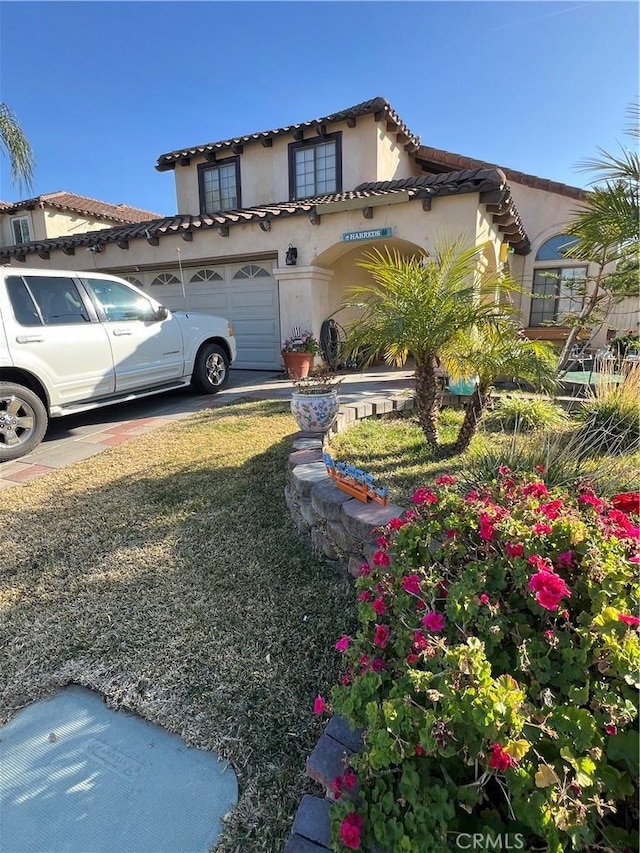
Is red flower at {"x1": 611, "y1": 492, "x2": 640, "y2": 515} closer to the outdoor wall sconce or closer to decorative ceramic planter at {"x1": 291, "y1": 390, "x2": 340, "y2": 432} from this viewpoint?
decorative ceramic planter at {"x1": 291, "y1": 390, "x2": 340, "y2": 432}

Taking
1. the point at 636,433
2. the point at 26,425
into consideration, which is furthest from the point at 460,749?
the point at 26,425

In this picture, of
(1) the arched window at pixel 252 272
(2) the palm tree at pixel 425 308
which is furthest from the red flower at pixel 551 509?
(1) the arched window at pixel 252 272

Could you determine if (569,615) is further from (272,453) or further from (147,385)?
(147,385)

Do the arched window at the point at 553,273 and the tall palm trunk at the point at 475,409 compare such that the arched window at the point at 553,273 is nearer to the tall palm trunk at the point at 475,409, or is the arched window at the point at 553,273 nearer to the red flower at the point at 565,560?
the tall palm trunk at the point at 475,409

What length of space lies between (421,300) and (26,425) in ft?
14.1

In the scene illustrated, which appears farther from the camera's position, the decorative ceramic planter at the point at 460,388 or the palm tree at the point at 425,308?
the decorative ceramic planter at the point at 460,388

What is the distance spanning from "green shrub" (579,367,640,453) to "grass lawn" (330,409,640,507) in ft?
0.87

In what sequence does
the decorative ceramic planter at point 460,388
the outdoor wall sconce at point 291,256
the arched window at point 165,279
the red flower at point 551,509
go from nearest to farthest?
the red flower at point 551,509 < the decorative ceramic planter at point 460,388 < the outdoor wall sconce at point 291,256 < the arched window at point 165,279

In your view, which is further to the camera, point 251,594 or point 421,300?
point 421,300

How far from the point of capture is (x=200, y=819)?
143 cm

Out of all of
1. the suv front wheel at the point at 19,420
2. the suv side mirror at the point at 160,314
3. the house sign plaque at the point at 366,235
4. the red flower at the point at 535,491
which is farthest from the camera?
the house sign plaque at the point at 366,235

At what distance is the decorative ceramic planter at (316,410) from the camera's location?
4.02 meters

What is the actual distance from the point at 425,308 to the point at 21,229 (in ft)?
63.4

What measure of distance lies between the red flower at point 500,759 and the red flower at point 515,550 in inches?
22.1
